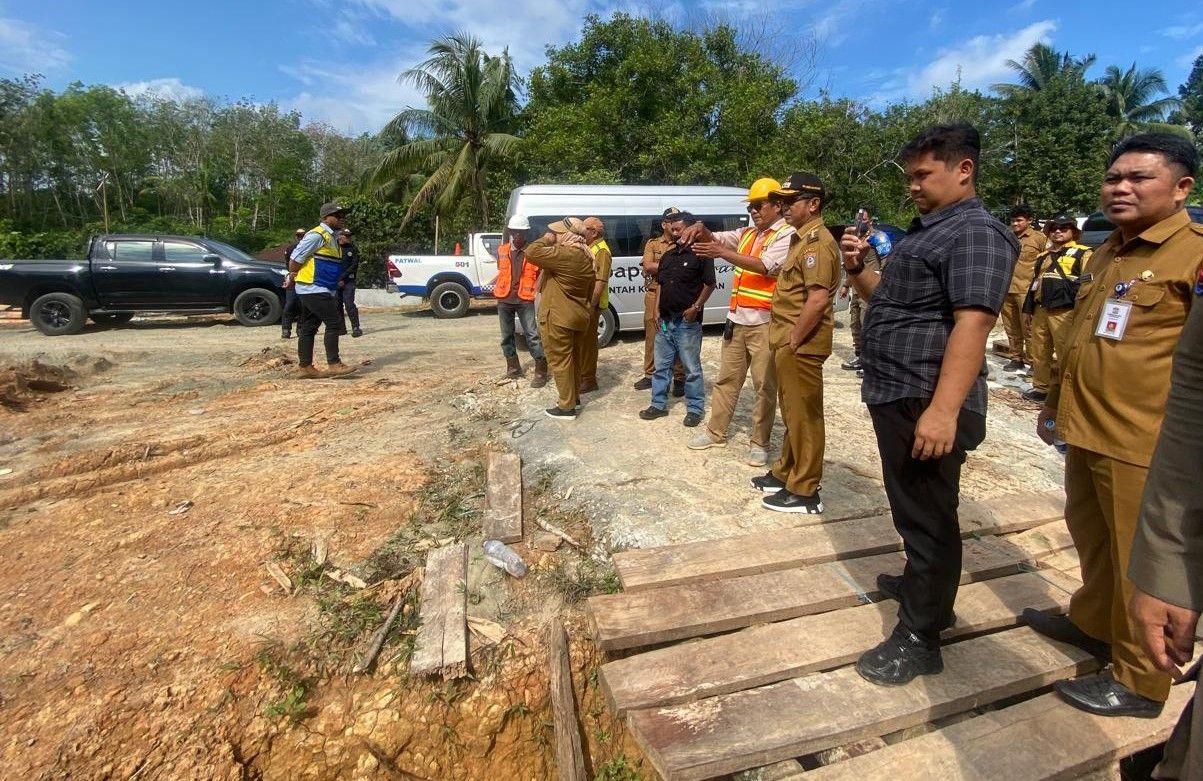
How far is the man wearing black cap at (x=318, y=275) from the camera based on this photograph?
20.3ft

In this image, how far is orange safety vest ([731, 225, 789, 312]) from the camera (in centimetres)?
385

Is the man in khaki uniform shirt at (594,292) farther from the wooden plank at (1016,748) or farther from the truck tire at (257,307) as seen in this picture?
the truck tire at (257,307)

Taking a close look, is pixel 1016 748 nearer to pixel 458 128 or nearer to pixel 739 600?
pixel 739 600

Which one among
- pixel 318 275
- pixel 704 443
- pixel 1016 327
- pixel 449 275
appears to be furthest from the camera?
pixel 449 275

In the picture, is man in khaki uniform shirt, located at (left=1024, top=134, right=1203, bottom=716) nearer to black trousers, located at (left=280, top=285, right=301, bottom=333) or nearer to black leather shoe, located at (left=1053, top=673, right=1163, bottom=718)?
black leather shoe, located at (left=1053, top=673, right=1163, bottom=718)

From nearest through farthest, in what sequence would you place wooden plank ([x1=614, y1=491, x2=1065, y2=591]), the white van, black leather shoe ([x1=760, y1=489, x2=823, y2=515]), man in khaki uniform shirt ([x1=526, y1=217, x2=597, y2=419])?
wooden plank ([x1=614, y1=491, x2=1065, y2=591]) → black leather shoe ([x1=760, y1=489, x2=823, y2=515]) → man in khaki uniform shirt ([x1=526, y1=217, x2=597, y2=419]) → the white van

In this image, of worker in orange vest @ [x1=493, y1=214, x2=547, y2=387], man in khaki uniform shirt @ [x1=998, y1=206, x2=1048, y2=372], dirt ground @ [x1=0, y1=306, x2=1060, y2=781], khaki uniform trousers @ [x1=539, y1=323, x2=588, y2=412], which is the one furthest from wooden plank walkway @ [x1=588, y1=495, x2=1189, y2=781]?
man in khaki uniform shirt @ [x1=998, y1=206, x2=1048, y2=372]

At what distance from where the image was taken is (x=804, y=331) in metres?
3.09

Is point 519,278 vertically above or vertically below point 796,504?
above

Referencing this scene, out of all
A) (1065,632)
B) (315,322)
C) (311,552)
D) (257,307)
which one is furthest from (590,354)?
(257,307)

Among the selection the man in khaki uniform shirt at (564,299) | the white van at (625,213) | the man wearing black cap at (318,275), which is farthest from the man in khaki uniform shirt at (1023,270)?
the man wearing black cap at (318,275)

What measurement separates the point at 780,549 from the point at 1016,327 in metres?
6.13

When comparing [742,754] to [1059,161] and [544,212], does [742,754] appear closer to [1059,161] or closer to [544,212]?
[544,212]

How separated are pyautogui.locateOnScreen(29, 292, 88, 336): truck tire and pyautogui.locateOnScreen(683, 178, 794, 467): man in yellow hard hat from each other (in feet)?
35.5
